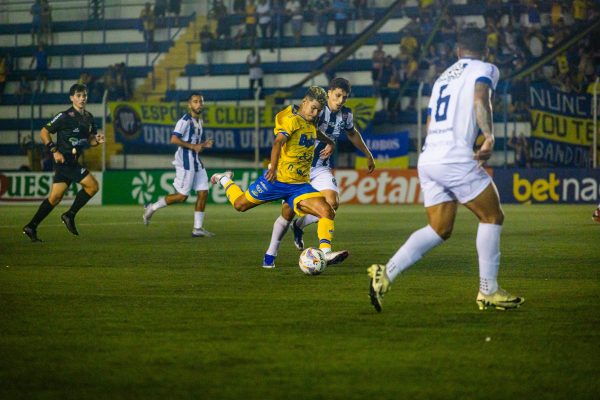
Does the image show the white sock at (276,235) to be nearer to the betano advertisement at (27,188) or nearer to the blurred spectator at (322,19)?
the betano advertisement at (27,188)

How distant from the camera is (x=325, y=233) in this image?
35.6ft

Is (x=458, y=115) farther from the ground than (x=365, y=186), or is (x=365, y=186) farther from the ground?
(x=458, y=115)

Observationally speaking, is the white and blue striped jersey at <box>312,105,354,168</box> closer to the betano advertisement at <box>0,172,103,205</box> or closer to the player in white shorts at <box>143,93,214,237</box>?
the player in white shorts at <box>143,93,214,237</box>

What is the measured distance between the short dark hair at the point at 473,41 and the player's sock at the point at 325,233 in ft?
11.1

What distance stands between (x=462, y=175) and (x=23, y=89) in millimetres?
30394

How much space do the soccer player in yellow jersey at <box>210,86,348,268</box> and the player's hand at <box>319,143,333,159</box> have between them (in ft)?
3.75

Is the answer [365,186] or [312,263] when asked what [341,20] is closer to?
[365,186]

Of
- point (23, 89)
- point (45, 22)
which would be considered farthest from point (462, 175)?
point (45, 22)

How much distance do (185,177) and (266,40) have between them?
18.8m

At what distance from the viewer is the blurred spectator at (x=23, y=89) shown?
35844 mm

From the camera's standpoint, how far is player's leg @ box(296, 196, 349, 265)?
1070 cm

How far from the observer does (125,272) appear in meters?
10.9

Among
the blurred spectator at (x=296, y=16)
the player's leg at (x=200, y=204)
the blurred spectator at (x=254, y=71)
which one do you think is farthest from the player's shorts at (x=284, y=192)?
the blurred spectator at (x=296, y=16)

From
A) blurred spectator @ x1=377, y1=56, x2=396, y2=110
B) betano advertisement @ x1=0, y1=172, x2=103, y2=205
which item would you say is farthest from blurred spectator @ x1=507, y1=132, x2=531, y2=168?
betano advertisement @ x1=0, y1=172, x2=103, y2=205
